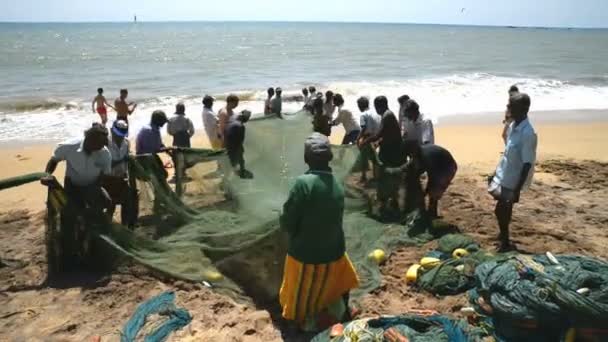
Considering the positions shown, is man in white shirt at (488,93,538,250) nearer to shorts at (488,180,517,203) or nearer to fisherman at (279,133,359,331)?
shorts at (488,180,517,203)

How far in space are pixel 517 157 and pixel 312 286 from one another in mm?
2475

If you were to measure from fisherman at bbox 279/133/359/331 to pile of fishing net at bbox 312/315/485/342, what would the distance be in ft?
0.87

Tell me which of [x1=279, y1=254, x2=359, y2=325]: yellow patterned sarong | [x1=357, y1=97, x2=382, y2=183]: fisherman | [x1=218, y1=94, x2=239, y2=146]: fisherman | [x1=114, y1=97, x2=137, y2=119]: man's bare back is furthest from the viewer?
[x1=114, y1=97, x2=137, y2=119]: man's bare back

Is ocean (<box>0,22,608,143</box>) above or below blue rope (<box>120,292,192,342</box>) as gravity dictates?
above

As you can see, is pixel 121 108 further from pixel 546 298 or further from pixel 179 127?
pixel 546 298

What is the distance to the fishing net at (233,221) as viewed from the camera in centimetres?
460

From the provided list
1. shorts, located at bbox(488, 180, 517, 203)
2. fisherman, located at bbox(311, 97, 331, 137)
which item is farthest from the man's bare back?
shorts, located at bbox(488, 180, 517, 203)

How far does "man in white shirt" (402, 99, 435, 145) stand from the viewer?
6.41m

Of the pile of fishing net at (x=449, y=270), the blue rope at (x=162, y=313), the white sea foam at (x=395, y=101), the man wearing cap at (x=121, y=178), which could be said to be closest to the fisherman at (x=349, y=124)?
the pile of fishing net at (x=449, y=270)

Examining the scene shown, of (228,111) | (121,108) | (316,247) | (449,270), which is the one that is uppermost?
(228,111)

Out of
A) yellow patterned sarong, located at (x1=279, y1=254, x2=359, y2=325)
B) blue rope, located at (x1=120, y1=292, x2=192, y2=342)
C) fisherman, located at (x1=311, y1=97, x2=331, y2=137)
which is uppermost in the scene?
fisherman, located at (x1=311, y1=97, x2=331, y2=137)

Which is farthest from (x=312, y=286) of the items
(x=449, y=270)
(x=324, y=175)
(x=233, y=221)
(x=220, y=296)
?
(x=233, y=221)

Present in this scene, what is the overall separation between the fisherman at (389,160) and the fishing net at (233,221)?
0.26 metres

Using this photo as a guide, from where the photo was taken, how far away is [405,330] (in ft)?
11.7
